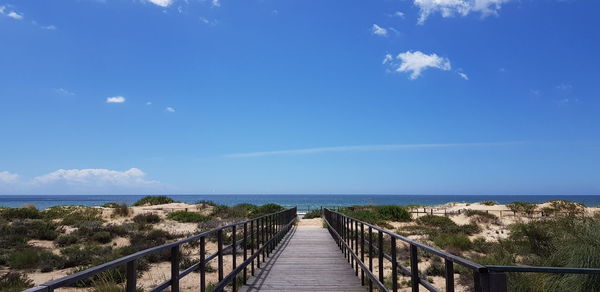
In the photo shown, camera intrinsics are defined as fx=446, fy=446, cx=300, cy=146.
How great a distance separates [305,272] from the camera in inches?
356

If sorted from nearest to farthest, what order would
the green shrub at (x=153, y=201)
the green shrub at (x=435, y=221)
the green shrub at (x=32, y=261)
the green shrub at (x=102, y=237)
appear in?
the green shrub at (x=32, y=261), the green shrub at (x=102, y=237), the green shrub at (x=435, y=221), the green shrub at (x=153, y=201)

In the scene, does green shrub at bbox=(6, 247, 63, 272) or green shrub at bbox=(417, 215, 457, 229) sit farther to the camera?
green shrub at bbox=(417, 215, 457, 229)

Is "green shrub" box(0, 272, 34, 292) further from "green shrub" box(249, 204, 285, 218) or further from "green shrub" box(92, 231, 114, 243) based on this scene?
"green shrub" box(249, 204, 285, 218)

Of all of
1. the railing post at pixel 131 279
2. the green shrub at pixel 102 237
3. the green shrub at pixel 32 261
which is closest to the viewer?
the railing post at pixel 131 279

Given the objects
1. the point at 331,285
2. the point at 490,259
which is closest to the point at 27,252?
the point at 331,285

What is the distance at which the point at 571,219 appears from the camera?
9516 mm

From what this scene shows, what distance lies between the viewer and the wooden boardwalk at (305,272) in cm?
758

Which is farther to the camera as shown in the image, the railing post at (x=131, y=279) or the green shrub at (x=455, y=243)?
the green shrub at (x=455, y=243)

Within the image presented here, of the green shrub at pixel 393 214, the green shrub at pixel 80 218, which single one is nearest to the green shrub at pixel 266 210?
the green shrub at pixel 393 214

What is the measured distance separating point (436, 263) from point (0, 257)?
12870 mm

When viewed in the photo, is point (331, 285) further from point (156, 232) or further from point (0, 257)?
point (156, 232)

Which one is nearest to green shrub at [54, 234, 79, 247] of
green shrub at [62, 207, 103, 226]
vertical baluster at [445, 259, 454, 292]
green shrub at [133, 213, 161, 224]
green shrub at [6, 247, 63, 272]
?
green shrub at [6, 247, 63, 272]

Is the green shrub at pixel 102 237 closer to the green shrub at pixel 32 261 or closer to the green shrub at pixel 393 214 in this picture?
the green shrub at pixel 32 261

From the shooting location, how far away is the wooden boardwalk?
7576 mm
